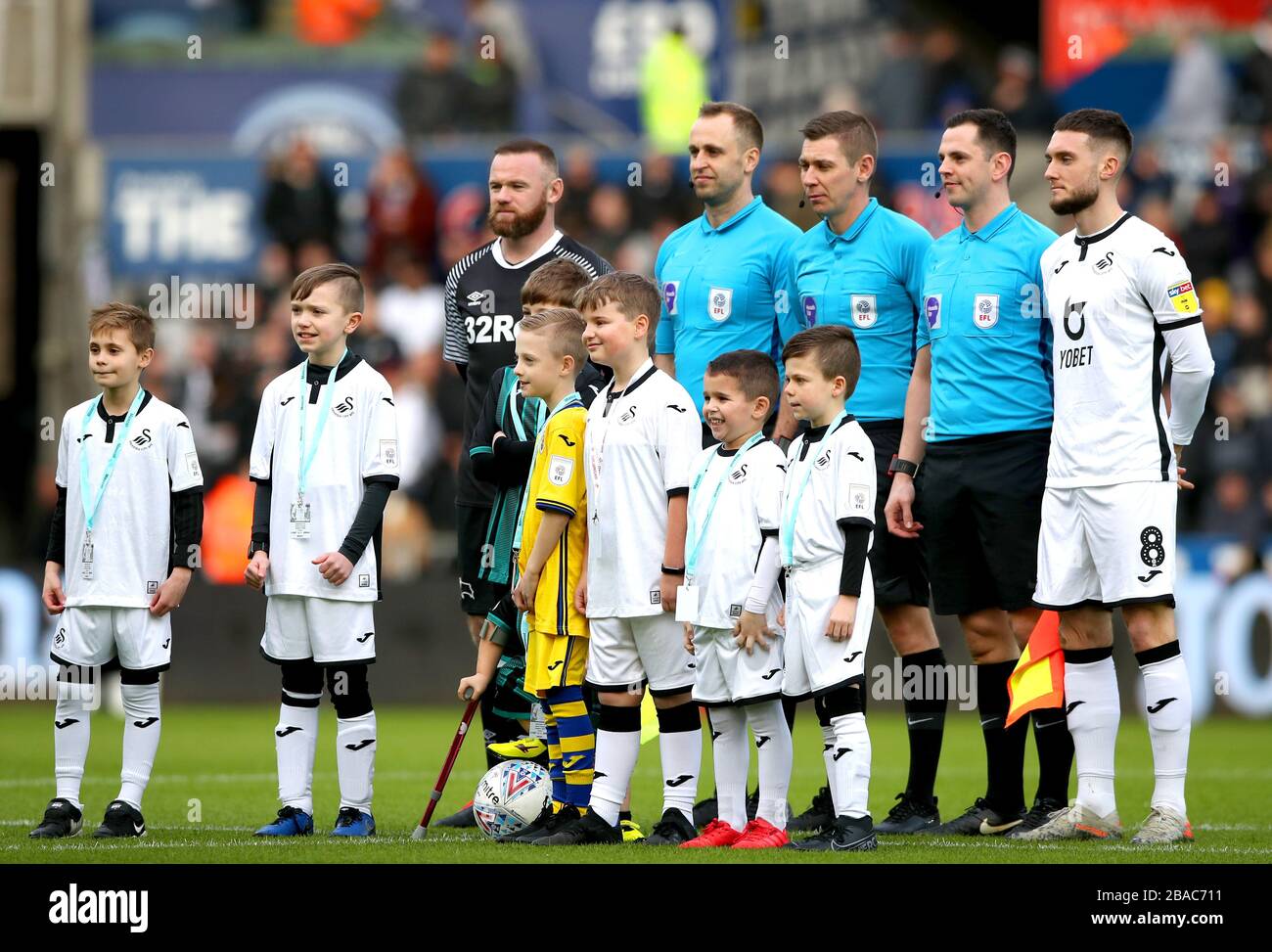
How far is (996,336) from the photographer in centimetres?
784

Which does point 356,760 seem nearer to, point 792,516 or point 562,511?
point 562,511

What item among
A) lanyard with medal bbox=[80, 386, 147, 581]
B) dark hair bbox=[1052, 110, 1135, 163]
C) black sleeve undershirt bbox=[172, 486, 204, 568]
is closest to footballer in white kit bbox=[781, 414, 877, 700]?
dark hair bbox=[1052, 110, 1135, 163]

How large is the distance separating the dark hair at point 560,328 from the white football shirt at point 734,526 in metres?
0.83

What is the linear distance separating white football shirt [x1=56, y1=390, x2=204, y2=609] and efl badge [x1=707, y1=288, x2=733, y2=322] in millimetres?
2248

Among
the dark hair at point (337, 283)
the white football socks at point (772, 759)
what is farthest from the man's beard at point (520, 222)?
the white football socks at point (772, 759)

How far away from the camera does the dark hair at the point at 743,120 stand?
820cm

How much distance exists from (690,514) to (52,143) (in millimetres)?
14727

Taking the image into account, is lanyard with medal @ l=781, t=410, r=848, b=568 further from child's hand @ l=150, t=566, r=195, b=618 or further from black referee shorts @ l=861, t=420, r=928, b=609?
child's hand @ l=150, t=566, r=195, b=618

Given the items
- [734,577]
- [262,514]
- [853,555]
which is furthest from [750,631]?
[262,514]

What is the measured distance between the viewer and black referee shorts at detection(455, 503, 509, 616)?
863 cm

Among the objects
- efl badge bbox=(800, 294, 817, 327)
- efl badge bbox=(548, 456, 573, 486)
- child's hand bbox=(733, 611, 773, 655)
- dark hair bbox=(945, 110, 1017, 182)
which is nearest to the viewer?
child's hand bbox=(733, 611, 773, 655)

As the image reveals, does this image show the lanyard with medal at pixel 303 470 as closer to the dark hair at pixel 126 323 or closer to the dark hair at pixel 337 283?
the dark hair at pixel 337 283

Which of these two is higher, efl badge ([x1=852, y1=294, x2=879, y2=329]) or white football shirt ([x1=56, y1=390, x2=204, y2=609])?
efl badge ([x1=852, y1=294, x2=879, y2=329])

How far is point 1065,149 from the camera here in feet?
24.7
